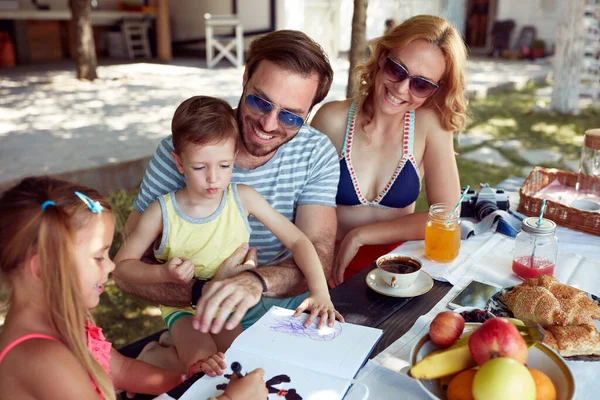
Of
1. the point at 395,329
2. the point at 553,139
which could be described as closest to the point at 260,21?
the point at 553,139

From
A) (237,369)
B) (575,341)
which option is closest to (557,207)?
(575,341)

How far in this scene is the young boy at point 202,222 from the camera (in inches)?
71.9

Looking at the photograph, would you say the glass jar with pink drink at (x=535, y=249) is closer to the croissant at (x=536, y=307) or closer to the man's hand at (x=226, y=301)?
the croissant at (x=536, y=307)

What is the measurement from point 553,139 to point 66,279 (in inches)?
277

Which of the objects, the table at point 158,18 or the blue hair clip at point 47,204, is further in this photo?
the table at point 158,18

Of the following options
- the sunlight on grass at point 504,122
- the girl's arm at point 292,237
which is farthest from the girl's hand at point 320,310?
the sunlight on grass at point 504,122

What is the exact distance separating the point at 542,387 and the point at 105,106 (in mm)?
7892

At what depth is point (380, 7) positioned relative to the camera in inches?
544

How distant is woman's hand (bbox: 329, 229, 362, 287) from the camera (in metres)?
2.33

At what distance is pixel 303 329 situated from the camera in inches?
57.2

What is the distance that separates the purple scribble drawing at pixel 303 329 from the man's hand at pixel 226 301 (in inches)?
4.9

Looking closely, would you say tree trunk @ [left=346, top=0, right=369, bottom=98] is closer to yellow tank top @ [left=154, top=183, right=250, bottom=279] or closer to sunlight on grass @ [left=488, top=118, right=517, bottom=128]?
yellow tank top @ [left=154, top=183, right=250, bottom=279]

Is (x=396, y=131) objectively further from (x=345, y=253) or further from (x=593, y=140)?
(x=593, y=140)

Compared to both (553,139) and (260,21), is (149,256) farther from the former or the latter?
(260,21)
